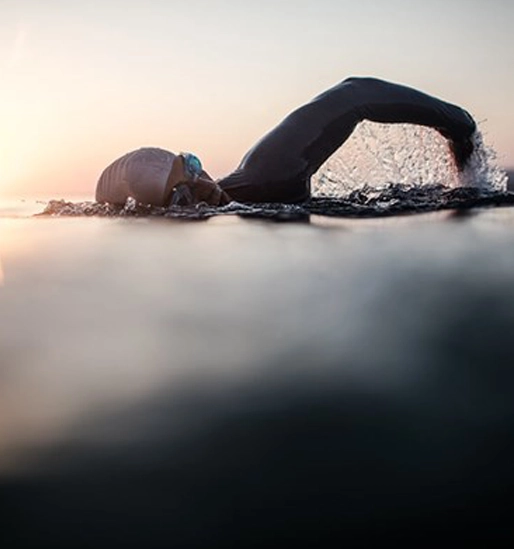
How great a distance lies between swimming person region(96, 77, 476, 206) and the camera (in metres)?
6.48

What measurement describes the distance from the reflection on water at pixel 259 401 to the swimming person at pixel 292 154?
3785mm

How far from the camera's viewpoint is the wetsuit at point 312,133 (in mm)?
7621

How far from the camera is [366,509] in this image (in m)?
1.20

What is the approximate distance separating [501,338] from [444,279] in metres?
0.53

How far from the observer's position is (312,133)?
7.84m

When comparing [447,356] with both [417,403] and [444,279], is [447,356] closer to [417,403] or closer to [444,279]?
[417,403]

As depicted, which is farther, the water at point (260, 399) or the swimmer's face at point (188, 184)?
the swimmer's face at point (188, 184)

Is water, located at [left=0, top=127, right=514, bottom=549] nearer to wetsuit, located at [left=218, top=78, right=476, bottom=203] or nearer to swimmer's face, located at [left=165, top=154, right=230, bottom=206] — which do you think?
swimmer's face, located at [left=165, top=154, right=230, bottom=206]

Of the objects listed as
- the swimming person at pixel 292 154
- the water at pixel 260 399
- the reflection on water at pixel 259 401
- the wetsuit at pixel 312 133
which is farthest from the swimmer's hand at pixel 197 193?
the reflection on water at pixel 259 401

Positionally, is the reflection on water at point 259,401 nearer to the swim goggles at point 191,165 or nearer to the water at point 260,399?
the water at point 260,399

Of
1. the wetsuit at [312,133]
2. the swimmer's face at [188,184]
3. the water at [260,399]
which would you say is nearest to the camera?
the water at [260,399]

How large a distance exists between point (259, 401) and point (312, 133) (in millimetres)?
6607

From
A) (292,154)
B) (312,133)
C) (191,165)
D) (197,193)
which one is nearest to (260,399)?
(191,165)

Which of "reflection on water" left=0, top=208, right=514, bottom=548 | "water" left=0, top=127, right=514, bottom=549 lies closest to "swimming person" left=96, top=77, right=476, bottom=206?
"water" left=0, top=127, right=514, bottom=549
